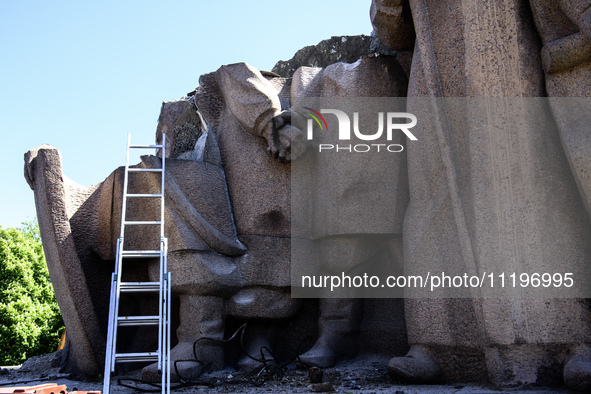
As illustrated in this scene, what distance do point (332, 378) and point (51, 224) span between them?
228cm

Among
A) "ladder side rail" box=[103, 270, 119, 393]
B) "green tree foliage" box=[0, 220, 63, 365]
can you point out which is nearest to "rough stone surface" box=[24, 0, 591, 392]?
"ladder side rail" box=[103, 270, 119, 393]

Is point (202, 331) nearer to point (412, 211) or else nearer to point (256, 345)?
point (256, 345)

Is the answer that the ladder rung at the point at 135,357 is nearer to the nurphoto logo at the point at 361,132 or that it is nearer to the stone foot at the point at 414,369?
the stone foot at the point at 414,369

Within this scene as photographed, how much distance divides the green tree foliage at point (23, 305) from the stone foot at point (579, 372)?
11.9 m

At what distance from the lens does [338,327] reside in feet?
15.1

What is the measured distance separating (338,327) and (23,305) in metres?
10.4

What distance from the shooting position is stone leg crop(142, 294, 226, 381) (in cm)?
421

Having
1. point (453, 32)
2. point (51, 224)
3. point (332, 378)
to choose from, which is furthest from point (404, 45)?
point (51, 224)

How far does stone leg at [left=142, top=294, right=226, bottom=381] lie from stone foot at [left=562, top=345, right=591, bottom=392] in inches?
87.8

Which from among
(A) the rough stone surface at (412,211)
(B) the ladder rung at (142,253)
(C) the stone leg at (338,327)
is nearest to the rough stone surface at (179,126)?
(A) the rough stone surface at (412,211)

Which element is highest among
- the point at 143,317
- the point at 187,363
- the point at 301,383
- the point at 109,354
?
the point at 143,317

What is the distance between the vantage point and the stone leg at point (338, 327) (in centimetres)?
450

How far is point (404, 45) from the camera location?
4.63 m

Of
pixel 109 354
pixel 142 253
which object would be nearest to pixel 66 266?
pixel 142 253
